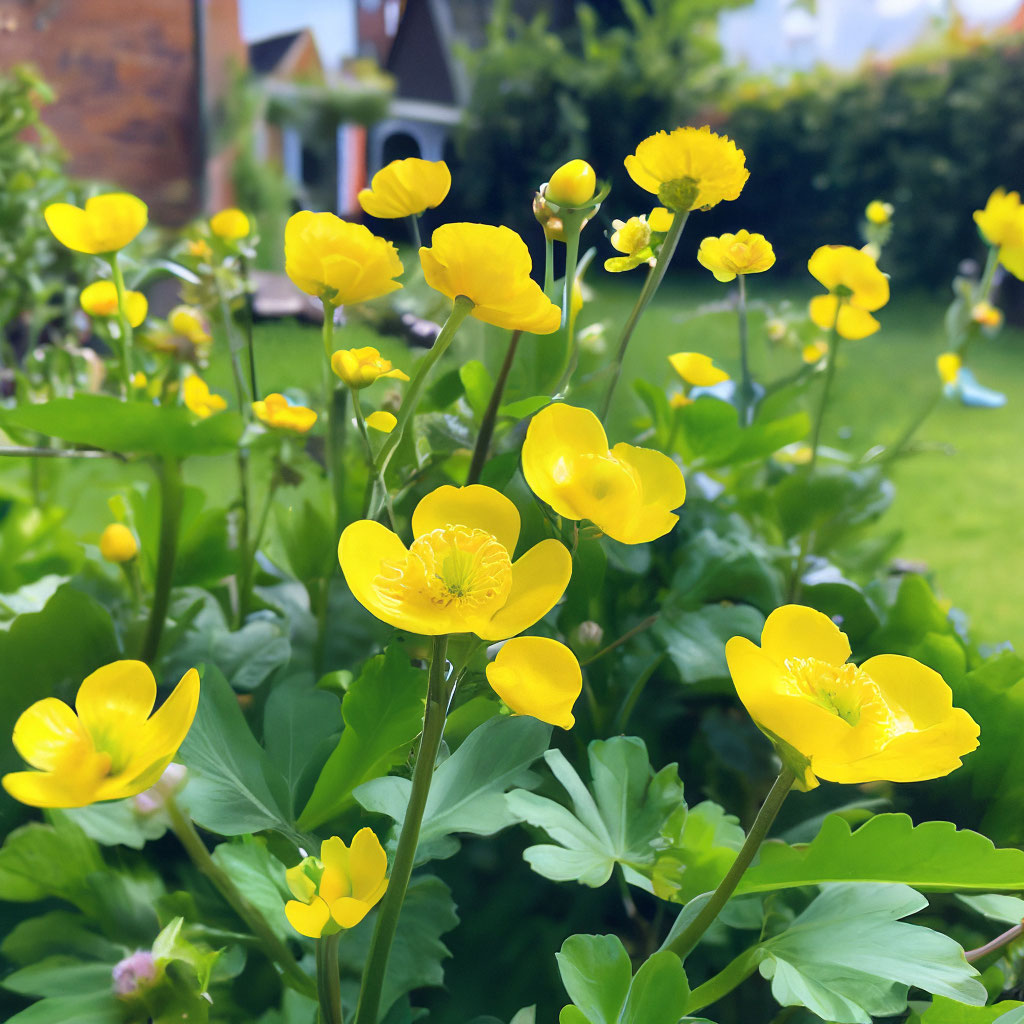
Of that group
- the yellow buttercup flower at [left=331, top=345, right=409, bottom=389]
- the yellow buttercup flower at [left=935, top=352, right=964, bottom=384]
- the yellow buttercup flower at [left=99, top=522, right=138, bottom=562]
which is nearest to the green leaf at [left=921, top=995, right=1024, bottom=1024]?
the yellow buttercup flower at [left=331, top=345, right=409, bottom=389]

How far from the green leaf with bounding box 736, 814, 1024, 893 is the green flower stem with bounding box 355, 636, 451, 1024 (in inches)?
3.5

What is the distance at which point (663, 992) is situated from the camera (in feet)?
0.64

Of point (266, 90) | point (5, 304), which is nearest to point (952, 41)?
point (266, 90)

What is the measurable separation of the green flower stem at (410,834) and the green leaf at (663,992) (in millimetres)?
58

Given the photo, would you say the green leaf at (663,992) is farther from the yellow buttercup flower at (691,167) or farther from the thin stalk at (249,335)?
the thin stalk at (249,335)

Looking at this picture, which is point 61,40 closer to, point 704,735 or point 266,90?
point 266,90

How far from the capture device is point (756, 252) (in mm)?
270

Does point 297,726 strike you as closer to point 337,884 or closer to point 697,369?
point 337,884

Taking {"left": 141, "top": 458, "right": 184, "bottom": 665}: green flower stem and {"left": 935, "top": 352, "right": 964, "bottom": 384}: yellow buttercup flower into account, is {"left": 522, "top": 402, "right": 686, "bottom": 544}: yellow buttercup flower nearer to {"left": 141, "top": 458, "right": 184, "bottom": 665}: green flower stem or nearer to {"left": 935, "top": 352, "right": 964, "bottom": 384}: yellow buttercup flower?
{"left": 141, "top": 458, "right": 184, "bottom": 665}: green flower stem

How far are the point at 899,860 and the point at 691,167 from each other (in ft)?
0.63

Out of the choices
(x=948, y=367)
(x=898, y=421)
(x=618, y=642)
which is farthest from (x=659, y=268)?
(x=898, y=421)

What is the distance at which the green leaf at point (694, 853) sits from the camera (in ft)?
0.82

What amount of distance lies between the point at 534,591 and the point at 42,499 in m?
0.62

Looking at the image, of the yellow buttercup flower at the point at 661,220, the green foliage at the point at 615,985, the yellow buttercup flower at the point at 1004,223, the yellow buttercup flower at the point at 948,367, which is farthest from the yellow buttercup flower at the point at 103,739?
the yellow buttercup flower at the point at 948,367
